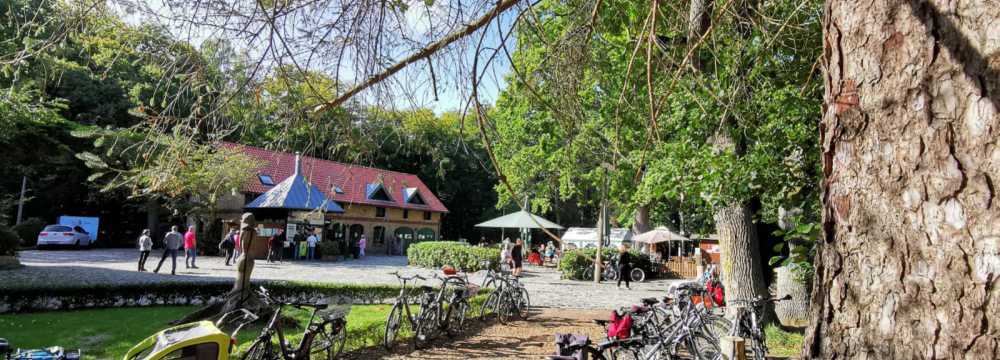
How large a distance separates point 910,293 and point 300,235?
27.2 meters

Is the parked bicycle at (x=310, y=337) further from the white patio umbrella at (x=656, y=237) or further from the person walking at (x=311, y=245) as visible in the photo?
the white patio umbrella at (x=656, y=237)

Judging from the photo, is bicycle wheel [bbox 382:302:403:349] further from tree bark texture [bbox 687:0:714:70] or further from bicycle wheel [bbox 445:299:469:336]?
tree bark texture [bbox 687:0:714:70]

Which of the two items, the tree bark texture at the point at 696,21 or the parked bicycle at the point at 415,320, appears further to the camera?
the parked bicycle at the point at 415,320

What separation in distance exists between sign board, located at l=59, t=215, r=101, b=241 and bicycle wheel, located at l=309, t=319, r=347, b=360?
30705 millimetres

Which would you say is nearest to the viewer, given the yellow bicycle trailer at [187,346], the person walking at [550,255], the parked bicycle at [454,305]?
the yellow bicycle trailer at [187,346]

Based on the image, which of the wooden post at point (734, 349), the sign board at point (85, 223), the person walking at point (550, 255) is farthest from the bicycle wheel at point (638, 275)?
the sign board at point (85, 223)

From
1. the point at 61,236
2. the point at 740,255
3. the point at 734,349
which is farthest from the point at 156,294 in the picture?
the point at 61,236

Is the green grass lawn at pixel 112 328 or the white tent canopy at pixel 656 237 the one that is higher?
the white tent canopy at pixel 656 237

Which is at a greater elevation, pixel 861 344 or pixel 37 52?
pixel 37 52

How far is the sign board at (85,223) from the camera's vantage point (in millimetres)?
30953

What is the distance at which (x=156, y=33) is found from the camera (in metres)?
3.25

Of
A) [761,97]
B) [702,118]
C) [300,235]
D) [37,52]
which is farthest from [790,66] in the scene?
[300,235]

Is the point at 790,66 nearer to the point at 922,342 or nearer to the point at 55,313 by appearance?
the point at 922,342

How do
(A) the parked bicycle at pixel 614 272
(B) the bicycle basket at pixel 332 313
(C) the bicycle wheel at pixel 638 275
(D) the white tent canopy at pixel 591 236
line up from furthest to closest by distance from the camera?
(D) the white tent canopy at pixel 591 236
(C) the bicycle wheel at pixel 638 275
(A) the parked bicycle at pixel 614 272
(B) the bicycle basket at pixel 332 313
